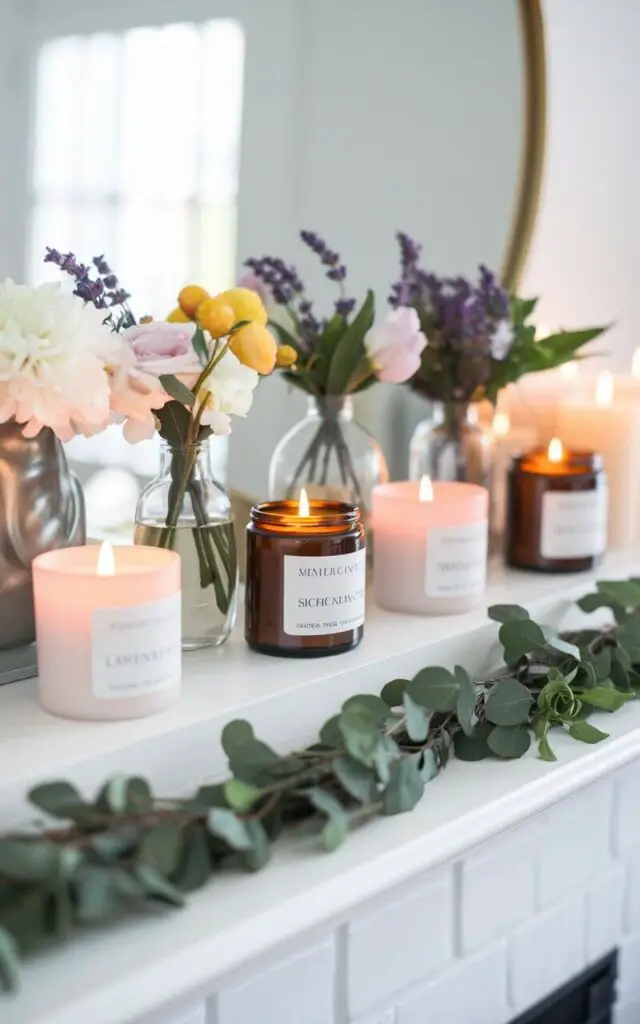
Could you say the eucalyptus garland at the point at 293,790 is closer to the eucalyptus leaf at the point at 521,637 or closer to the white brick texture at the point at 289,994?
the eucalyptus leaf at the point at 521,637

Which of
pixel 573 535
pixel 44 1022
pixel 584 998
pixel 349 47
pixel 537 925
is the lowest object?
pixel 584 998

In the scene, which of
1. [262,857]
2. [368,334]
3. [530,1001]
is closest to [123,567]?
[262,857]

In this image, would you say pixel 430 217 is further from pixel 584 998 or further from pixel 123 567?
pixel 584 998

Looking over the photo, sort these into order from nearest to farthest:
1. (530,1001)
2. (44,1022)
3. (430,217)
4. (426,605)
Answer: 1. (44,1022)
2. (426,605)
3. (530,1001)
4. (430,217)

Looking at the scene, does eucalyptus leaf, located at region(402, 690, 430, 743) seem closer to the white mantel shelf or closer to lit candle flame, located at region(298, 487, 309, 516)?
the white mantel shelf

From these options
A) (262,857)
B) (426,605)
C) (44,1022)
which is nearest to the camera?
(44,1022)

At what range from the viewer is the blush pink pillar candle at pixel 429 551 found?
882 mm

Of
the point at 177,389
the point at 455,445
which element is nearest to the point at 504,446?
the point at 455,445

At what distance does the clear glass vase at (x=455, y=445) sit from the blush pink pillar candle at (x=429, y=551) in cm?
20

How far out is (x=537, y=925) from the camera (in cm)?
100

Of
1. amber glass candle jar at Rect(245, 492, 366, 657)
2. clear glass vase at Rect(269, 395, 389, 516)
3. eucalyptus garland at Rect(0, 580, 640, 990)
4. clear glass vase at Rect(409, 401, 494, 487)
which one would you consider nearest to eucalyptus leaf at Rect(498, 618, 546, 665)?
eucalyptus garland at Rect(0, 580, 640, 990)

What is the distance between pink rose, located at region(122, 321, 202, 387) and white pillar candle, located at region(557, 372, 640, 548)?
598mm

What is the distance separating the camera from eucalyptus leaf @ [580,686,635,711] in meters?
0.80

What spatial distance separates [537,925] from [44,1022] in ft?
2.08
